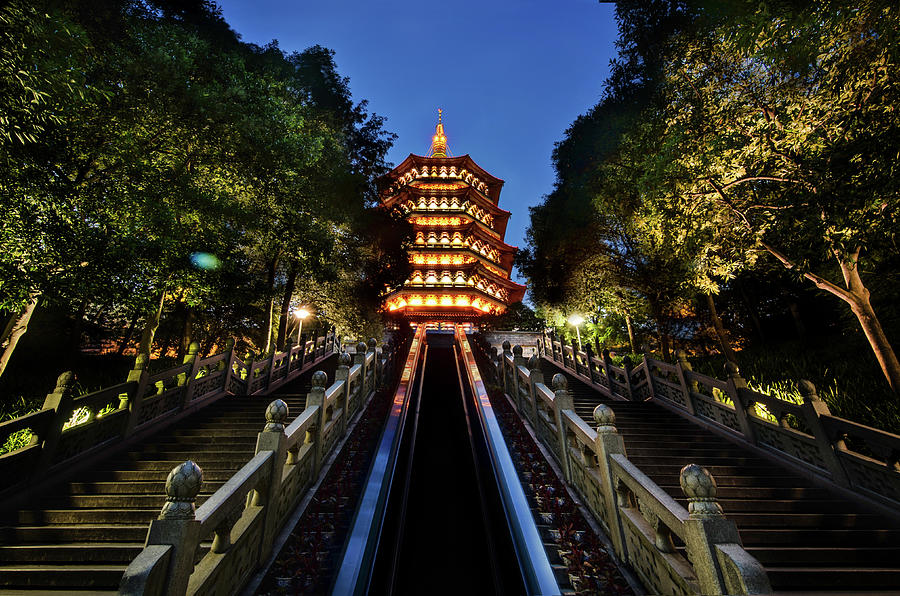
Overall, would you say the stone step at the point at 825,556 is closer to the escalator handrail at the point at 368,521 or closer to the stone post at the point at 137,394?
the escalator handrail at the point at 368,521

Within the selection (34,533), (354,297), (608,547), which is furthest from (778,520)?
(354,297)

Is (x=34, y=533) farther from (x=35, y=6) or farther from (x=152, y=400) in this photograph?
(x=35, y=6)

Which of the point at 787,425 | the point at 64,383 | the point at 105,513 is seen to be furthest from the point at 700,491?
the point at 64,383

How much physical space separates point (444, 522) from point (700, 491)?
315cm

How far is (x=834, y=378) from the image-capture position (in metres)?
9.07

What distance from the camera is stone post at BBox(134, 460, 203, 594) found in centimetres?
236

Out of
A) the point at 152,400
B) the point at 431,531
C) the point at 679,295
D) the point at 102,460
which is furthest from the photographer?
the point at 679,295

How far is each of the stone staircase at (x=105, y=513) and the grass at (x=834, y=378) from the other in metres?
10.1

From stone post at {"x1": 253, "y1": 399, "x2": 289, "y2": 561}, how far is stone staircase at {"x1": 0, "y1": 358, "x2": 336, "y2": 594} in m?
0.66

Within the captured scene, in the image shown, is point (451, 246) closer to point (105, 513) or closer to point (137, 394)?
point (137, 394)

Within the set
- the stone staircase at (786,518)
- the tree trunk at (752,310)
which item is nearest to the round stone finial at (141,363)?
the stone staircase at (786,518)

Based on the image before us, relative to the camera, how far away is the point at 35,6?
620 centimetres

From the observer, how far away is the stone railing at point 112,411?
4555 millimetres

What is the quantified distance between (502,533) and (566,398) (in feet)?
7.20
